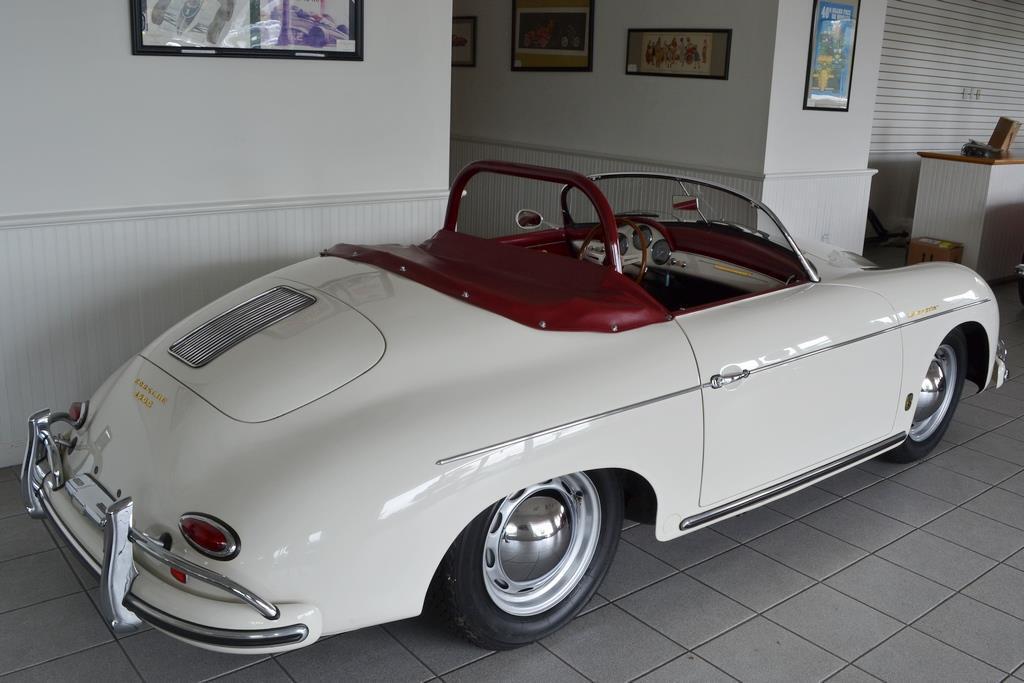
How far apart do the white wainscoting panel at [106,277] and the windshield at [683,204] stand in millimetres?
1617

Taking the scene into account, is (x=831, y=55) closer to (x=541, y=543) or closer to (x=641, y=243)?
(x=641, y=243)

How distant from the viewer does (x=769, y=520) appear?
372 centimetres

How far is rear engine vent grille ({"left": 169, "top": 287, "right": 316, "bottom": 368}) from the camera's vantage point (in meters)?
2.84

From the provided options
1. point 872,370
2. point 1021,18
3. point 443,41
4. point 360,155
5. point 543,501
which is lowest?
point 543,501

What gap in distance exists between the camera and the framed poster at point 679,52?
677 centimetres

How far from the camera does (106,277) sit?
4145 mm

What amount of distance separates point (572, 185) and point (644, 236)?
1.79 ft

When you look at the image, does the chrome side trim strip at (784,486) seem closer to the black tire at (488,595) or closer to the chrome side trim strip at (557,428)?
the black tire at (488,595)

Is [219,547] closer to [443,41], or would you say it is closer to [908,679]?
[908,679]

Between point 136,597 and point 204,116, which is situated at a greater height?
point 204,116

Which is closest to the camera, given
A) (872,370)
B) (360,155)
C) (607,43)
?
(872,370)

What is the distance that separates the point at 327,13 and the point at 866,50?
4499mm

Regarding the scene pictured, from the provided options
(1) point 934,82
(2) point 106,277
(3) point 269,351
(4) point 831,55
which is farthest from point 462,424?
(1) point 934,82

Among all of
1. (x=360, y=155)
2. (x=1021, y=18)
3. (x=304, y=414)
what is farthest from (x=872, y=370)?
(x=1021, y=18)
